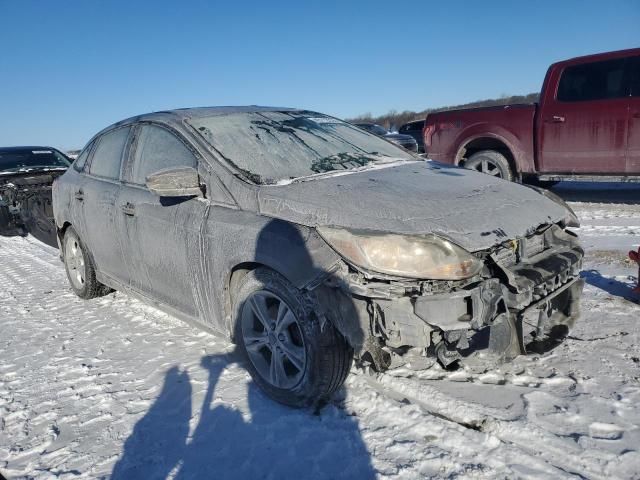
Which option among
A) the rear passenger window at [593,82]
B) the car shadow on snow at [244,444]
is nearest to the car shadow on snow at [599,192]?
the rear passenger window at [593,82]

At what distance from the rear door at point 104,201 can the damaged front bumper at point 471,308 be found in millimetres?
2414

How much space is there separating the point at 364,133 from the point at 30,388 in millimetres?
3105

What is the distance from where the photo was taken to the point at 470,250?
231 cm

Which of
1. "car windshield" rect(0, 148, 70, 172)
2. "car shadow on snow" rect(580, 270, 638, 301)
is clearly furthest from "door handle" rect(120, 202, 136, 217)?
"car windshield" rect(0, 148, 70, 172)

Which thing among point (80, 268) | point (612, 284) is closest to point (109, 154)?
point (80, 268)

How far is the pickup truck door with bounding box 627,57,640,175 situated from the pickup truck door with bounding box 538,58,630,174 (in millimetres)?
58

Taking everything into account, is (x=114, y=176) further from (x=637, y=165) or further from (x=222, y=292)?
(x=637, y=165)

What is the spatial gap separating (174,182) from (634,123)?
20.7 ft

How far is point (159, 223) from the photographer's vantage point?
3348 millimetres

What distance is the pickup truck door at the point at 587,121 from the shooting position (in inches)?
265

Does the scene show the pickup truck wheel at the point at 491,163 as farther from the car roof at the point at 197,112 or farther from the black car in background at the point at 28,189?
the black car in background at the point at 28,189

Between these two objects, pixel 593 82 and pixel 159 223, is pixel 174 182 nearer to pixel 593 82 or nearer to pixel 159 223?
pixel 159 223

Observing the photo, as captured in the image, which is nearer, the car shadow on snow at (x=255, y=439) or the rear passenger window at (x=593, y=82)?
the car shadow on snow at (x=255, y=439)

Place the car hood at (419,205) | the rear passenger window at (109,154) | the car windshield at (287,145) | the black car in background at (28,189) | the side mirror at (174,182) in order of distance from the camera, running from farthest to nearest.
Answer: the black car in background at (28,189), the rear passenger window at (109,154), the car windshield at (287,145), the side mirror at (174,182), the car hood at (419,205)
